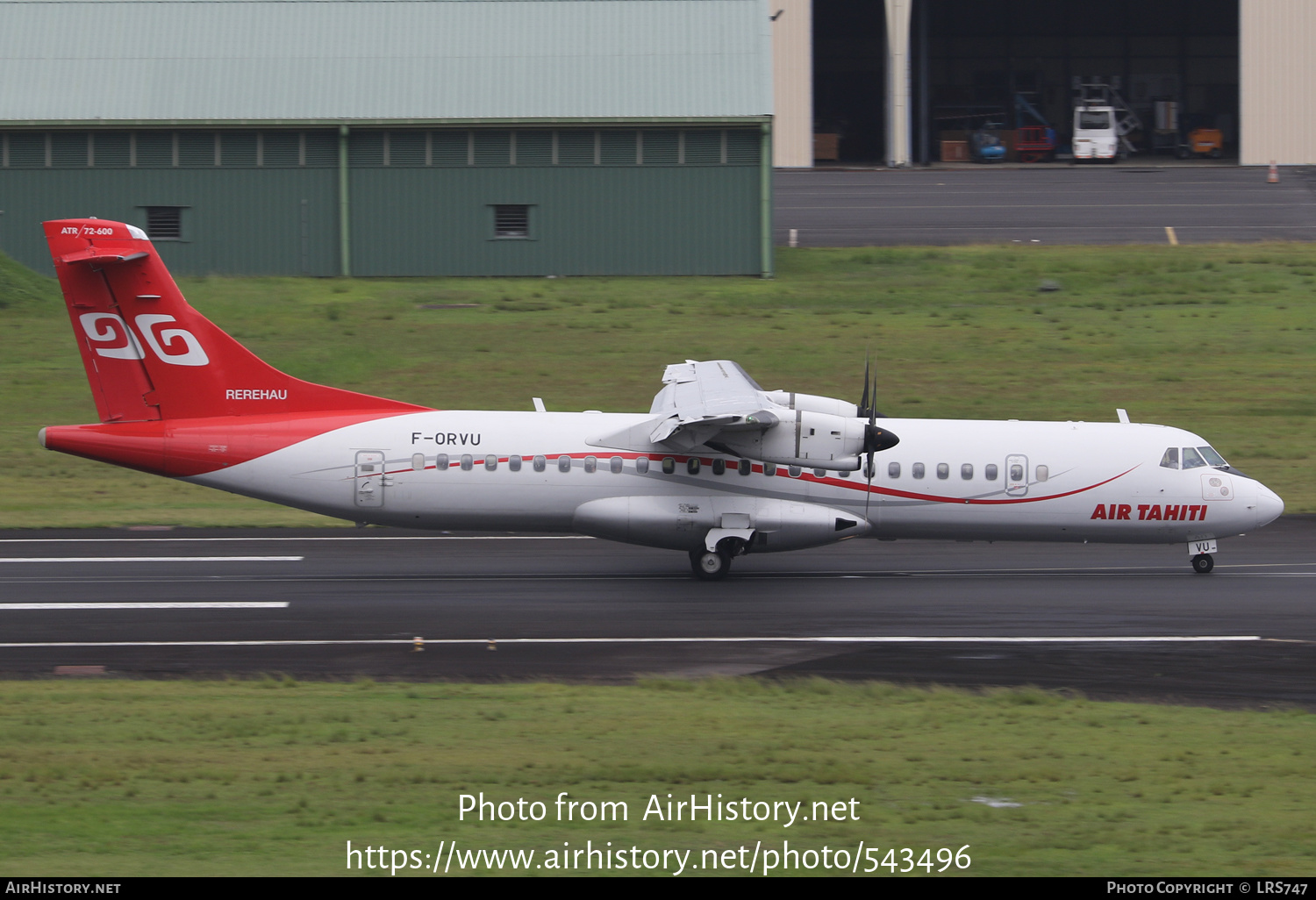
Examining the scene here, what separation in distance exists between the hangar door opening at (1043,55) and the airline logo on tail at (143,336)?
64098mm

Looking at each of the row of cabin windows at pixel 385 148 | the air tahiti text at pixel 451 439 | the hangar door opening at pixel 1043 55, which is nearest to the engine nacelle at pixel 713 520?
the air tahiti text at pixel 451 439

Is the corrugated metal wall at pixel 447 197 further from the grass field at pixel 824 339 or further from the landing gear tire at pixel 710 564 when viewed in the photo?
the landing gear tire at pixel 710 564

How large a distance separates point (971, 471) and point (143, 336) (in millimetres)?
14107

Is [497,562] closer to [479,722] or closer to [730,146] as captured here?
[479,722]

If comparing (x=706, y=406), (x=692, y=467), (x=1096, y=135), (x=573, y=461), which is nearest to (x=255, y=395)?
(x=573, y=461)

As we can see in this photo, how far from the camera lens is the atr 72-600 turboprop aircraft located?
23.0 meters

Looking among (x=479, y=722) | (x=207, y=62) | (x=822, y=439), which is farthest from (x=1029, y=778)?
(x=207, y=62)

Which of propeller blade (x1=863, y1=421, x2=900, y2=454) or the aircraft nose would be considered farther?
the aircraft nose

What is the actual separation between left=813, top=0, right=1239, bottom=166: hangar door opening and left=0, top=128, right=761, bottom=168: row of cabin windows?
1574 inches

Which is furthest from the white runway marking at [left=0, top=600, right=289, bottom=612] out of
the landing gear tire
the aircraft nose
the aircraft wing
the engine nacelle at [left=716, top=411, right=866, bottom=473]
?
the aircraft nose

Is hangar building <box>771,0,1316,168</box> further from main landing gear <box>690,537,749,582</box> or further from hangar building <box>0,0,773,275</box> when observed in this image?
main landing gear <box>690,537,749,582</box>

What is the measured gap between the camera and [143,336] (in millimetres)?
23172

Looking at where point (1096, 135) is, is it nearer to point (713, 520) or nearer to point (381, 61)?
point (381, 61)

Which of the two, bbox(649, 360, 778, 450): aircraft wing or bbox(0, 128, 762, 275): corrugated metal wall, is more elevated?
bbox(0, 128, 762, 275): corrugated metal wall
